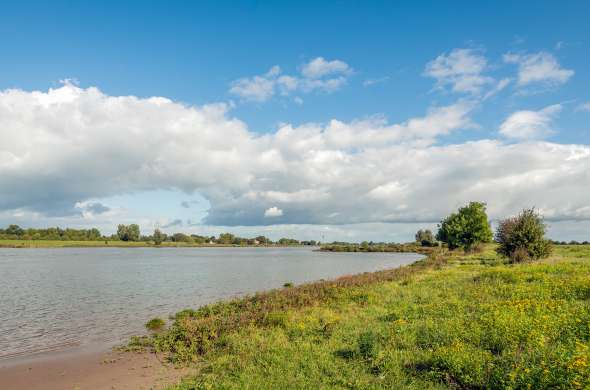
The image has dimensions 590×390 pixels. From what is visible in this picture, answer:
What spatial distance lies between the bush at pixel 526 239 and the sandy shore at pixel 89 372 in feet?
155

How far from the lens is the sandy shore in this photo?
13.9m

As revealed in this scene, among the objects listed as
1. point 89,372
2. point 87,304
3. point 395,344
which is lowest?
point 87,304

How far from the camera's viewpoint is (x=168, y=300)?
34.6 metres

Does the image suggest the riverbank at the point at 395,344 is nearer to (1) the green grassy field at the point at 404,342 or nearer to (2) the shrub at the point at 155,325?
(1) the green grassy field at the point at 404,342

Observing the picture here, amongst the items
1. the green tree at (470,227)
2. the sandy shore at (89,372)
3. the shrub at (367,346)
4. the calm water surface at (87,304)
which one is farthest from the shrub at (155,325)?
the green tree at (470,227)

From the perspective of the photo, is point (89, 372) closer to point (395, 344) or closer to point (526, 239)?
point (395, 344)

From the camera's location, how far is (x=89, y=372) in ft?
50.9

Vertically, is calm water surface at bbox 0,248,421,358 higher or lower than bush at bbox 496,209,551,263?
lower

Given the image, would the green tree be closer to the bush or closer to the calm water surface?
the bush

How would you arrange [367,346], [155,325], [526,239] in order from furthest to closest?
1. [526,239]
2. [155,325]
3. [367,346]

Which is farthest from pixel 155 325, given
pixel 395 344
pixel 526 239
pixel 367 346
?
pixel 526 239

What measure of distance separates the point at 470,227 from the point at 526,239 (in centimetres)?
4109

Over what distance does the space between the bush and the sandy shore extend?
47277mm

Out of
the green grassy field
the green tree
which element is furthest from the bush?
the green tree
